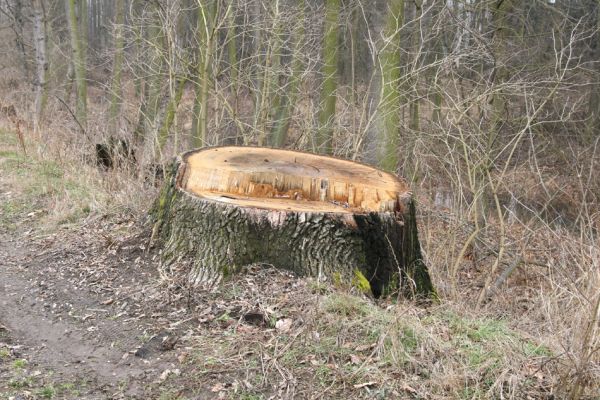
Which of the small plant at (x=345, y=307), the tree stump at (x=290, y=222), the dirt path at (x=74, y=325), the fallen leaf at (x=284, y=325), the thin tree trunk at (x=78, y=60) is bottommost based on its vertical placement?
the dirt path at (x=74, y=325)

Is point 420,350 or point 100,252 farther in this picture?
point 100,252

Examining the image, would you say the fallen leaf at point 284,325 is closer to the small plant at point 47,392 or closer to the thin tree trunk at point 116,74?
the small plant at point 47,392

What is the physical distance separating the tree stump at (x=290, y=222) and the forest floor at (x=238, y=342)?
0.58 feet

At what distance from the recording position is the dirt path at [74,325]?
3.28 meters

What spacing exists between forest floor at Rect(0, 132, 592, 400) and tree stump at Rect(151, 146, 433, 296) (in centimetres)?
18

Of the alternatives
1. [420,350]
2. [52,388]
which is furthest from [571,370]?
[52,388]

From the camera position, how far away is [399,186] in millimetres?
4781

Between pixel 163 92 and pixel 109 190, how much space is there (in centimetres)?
390

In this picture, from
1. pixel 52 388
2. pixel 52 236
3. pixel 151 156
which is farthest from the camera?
pixel 151 156

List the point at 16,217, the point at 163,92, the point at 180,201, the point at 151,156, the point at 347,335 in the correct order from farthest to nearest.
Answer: the point at 163,92 → the point at 151,156 → the point at 16,217 → the point at 180,201 → the point at 347,335

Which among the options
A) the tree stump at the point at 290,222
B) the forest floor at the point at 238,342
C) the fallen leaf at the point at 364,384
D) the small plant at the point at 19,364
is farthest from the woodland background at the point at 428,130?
the small plant at the point at 19,364

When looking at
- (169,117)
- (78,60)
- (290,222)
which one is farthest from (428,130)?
(78,60)

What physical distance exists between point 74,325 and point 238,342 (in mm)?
1271

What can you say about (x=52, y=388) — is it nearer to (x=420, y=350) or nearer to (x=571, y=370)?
(x=420, y=350)
